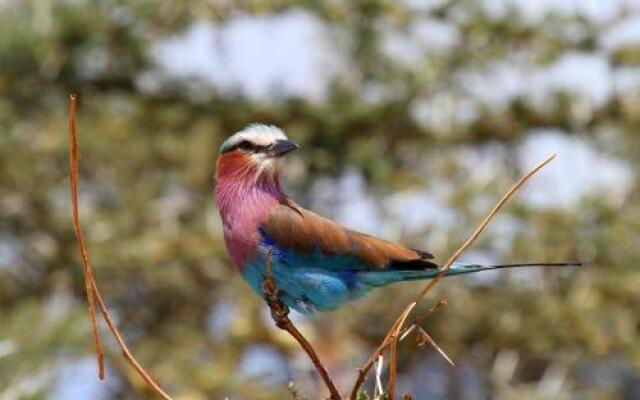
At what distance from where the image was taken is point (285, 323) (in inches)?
44.0

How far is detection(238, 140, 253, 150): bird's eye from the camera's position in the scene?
4.68 ft

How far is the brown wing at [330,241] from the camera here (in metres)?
1.35

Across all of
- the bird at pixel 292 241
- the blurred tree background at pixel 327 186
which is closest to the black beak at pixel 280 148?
the bird at pixel 292 241

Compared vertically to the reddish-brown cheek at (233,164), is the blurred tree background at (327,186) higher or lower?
lower

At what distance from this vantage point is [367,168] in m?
6.18

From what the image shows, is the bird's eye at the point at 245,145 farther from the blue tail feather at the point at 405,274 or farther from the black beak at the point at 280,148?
the blue tail feather at the point at 405,274

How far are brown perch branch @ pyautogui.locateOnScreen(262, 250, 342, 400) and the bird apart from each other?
91mm

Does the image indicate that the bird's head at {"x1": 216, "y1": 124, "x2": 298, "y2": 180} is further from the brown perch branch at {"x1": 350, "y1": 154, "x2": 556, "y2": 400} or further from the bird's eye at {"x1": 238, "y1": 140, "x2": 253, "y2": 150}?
the brown perch branch at {"x1": 350, "y1": 154, "x2": 556, "y2": 400}

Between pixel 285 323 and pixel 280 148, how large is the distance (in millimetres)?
320

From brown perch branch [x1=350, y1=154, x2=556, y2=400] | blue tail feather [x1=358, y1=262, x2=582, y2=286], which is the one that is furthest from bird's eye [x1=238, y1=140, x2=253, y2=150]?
brown perch branch [x1=350, y1=154, x2=556, y2=400]

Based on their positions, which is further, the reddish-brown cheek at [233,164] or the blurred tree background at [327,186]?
the blurred tree background at [327,186]

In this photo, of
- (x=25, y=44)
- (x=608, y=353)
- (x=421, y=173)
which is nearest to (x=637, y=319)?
(x=608, y=353)

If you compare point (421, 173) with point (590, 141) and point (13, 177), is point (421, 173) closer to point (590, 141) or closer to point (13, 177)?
point (590, 141)

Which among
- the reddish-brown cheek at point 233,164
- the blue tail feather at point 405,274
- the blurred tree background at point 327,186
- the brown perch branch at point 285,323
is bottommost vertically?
the blurred tree background at point 327,186
